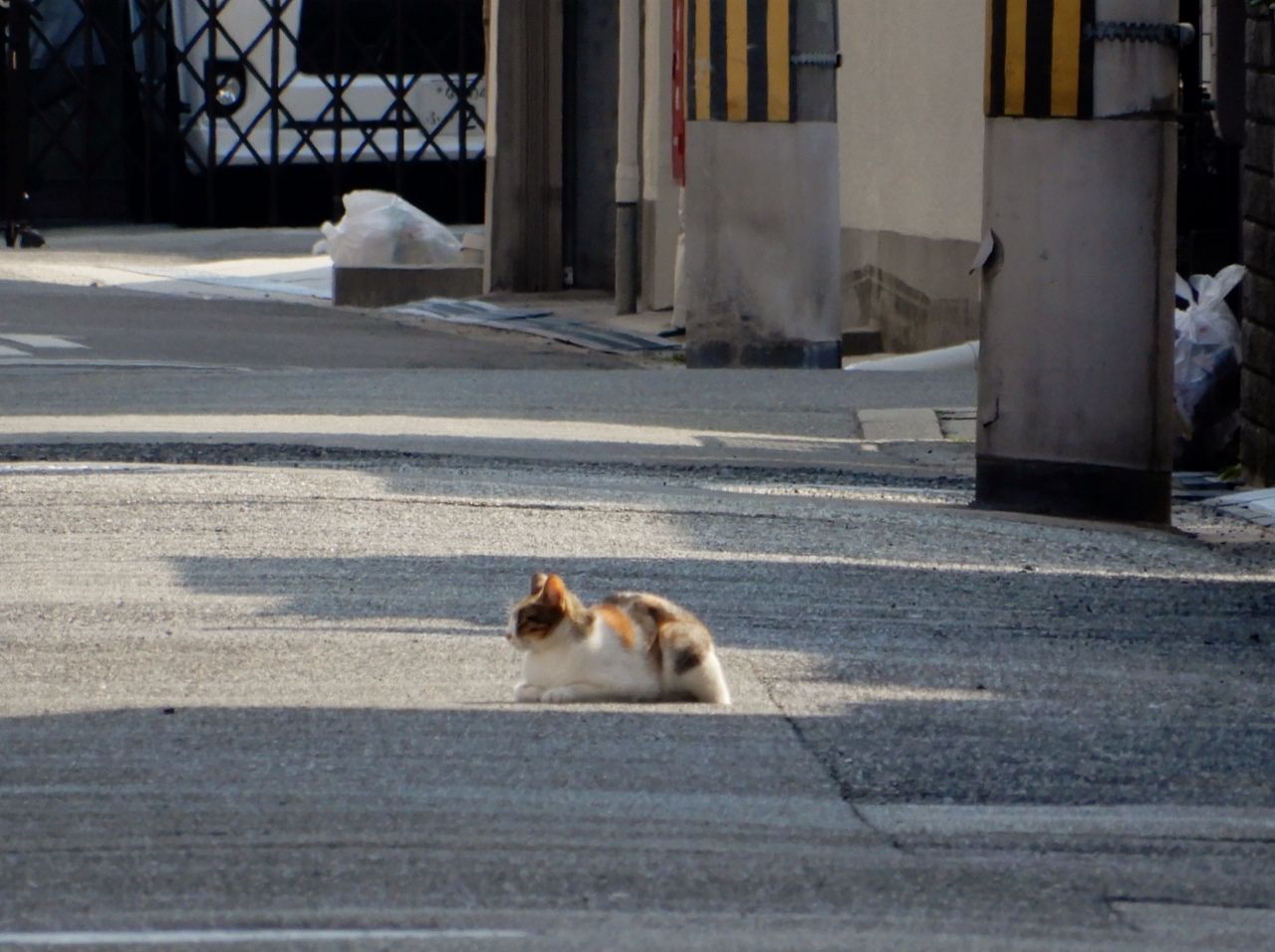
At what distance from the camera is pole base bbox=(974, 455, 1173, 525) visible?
34.8 ft

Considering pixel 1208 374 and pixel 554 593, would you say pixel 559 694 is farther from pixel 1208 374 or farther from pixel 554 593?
pixel 1208 374

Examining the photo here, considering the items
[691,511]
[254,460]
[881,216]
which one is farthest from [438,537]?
[881,216]

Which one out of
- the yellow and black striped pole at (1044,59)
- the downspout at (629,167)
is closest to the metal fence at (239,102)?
the downspout at (629,167)

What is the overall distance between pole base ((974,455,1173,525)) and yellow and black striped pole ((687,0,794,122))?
619 cm

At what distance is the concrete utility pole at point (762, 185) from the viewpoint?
1645 cm

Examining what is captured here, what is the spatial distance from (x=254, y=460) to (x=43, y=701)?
4.97m

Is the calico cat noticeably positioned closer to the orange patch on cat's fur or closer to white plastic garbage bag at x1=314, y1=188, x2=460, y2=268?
the orange patch on cat's fur

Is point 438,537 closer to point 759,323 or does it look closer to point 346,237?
point 759,323

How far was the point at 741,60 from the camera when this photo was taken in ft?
54.1

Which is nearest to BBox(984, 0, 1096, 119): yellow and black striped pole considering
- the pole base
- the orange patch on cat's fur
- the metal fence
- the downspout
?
the pole base

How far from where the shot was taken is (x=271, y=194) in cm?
3228

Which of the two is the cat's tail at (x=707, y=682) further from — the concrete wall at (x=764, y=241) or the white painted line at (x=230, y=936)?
the concrete wall at (x=764, y=241)

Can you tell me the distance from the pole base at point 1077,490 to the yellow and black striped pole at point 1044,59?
140cm

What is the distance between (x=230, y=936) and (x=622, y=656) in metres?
2.01
